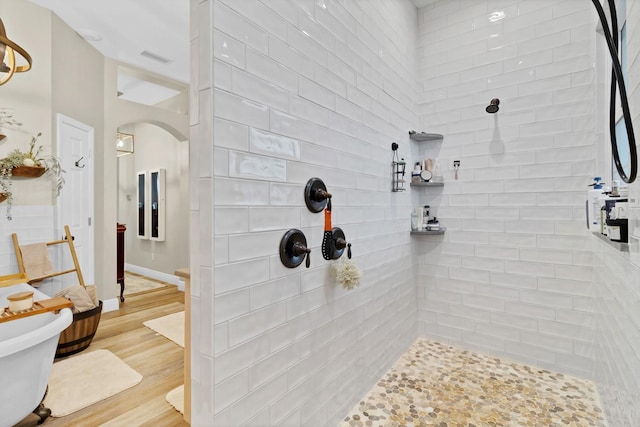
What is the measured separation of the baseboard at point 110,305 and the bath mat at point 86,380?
3.98 ft

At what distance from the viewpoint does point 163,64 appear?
13.0 feet

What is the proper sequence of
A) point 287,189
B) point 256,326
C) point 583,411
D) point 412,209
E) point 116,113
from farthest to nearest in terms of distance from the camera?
point 116,113
point 412,209
point 583,411
point 287,189
point 256,326

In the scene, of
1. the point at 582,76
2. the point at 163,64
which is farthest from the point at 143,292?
the point at 582,76

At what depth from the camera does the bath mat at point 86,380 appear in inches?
79.7

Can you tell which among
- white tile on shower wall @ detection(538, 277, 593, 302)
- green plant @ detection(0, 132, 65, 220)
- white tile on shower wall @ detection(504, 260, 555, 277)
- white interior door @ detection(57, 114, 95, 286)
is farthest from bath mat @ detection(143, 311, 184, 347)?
white tile on shower wall @ detection(538, 277, 593, 302)

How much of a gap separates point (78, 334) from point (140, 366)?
26.9 inches

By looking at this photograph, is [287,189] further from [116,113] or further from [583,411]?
[116,113]

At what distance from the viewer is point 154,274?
5.50 m

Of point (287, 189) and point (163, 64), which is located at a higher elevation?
point (163, 64)

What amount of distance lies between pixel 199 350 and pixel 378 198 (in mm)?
1486

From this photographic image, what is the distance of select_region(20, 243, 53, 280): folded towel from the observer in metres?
2.79

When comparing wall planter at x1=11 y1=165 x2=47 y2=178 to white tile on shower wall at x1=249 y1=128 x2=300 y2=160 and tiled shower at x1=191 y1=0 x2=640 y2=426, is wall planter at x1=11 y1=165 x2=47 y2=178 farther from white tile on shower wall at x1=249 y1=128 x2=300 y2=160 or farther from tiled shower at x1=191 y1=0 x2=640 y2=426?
white tile on shower wall at x1=249 y1=128 x2=300 y2=160

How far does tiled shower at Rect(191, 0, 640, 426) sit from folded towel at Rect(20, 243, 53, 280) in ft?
8.97

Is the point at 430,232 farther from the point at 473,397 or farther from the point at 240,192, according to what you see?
the point at 240,192
